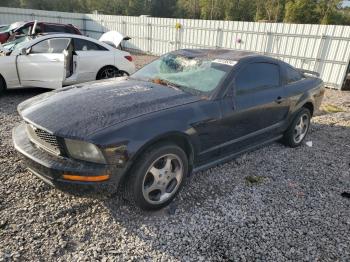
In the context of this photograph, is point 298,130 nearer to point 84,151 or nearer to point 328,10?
point 84,151

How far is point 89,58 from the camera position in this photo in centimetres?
695

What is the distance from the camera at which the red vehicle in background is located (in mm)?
10758

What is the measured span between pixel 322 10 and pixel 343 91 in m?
25.0

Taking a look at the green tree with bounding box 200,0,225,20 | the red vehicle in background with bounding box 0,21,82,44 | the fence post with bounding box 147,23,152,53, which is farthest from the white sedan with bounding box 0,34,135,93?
the green tree with bounding box 200,0,225,20

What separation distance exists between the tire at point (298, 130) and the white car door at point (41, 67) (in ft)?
15.4

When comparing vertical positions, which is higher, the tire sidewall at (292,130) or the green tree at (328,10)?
the green tree at (328,10)

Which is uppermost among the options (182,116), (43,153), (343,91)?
(182,116)

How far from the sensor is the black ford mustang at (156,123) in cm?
254

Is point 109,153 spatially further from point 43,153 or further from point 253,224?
point 253,224

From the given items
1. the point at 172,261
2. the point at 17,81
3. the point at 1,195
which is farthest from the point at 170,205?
the point at 17,81

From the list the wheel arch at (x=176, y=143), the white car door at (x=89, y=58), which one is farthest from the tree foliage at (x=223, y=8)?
the wheel arch at (x=176, y=143)

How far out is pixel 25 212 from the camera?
9.50 ft

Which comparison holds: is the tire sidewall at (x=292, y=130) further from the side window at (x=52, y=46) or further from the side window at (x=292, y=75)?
the side window at (x=52, y=46)

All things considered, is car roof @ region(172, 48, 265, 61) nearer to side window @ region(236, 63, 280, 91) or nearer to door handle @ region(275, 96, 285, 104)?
side window @ region(236, 63, 280, 91)
